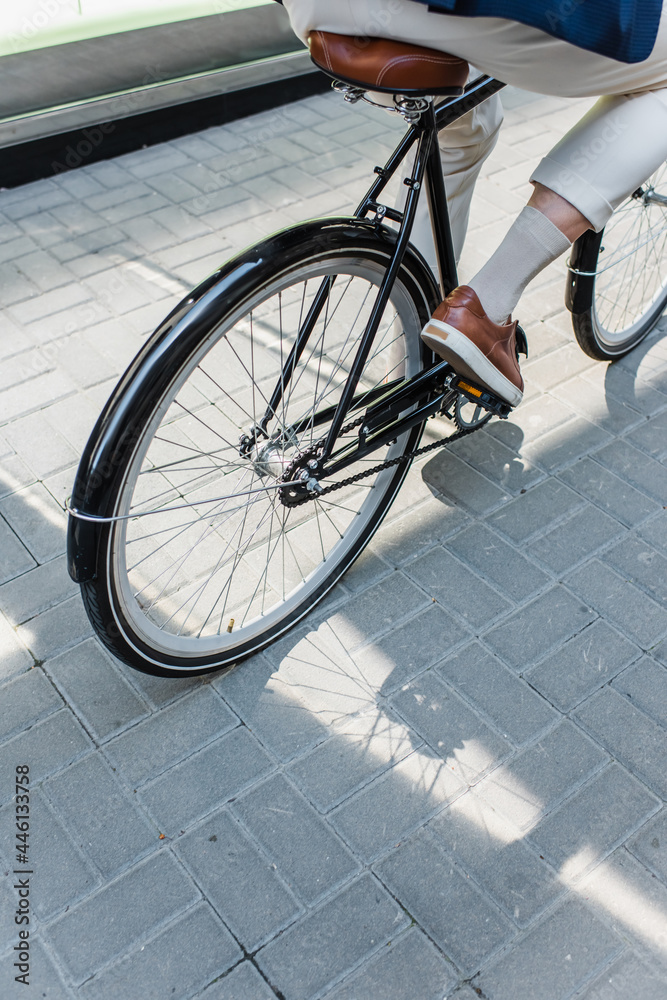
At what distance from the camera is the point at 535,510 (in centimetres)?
268

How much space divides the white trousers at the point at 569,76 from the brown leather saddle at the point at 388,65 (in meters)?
0.02

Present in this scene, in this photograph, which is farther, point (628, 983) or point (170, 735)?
point (170, 735)

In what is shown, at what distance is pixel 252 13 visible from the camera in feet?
14.7

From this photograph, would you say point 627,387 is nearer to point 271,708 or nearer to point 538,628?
point 538,628

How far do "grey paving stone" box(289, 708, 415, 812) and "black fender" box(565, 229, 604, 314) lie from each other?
1.45 m

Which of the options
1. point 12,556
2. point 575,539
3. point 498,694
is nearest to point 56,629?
point 12,556

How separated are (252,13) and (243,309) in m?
3.38

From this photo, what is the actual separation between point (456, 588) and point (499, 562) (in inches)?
6.4

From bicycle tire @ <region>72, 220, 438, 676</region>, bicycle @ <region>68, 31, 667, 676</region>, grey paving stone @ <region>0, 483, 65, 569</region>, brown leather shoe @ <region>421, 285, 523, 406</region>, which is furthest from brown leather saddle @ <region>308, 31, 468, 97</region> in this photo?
grey paving stone @ <region>0, 483, 65, 569</region>

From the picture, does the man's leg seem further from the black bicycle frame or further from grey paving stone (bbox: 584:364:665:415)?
grey paving stone (bbox: 584:364:665:415)

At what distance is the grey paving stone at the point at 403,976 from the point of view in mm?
1726

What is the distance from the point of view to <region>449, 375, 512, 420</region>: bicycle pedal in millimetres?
2207

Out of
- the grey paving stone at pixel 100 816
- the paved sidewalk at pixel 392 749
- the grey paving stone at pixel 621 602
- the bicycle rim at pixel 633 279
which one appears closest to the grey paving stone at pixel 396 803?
the paved sidewalk at pixel 392 749

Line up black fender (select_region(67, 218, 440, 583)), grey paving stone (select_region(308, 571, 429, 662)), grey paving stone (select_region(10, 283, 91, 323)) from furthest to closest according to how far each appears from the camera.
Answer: grey paving stone (select_region(10, 283, 91, 323)) < grey paving stone (select_region(308, 571, 429, 662)) < black fender (select_region(67, 218, 440, 583))
